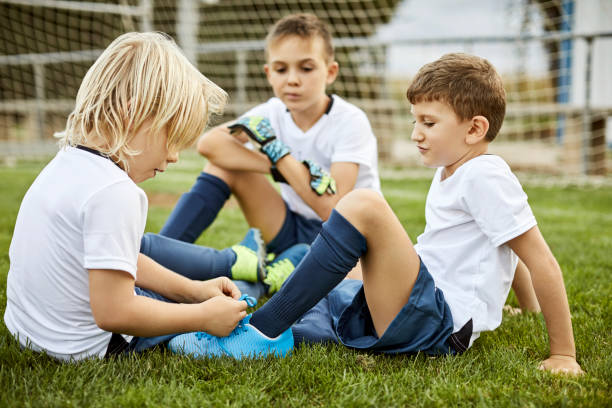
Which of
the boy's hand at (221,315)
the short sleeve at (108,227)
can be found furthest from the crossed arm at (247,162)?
the short sleeve at (108,227)

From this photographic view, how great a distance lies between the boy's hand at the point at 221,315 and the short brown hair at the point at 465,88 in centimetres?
76

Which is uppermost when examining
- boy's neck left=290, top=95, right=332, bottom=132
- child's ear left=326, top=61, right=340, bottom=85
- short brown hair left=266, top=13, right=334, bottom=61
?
short brown hair left=266, top=13, right=334, bottom=61

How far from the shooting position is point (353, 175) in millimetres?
2328

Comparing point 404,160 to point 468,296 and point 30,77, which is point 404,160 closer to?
point 468,296

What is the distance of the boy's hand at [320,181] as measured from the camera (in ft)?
7.22

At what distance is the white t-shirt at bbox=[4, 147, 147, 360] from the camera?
120cm

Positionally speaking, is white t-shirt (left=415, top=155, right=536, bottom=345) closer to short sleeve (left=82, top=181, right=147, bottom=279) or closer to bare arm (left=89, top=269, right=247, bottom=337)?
bare arm (left=89, top=269, right=247, bottom=337)

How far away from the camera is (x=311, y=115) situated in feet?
8.09

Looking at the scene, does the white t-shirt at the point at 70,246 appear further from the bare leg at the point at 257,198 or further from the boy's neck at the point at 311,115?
the boy's neck at the point at 311,115

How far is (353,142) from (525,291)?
36.0 inches

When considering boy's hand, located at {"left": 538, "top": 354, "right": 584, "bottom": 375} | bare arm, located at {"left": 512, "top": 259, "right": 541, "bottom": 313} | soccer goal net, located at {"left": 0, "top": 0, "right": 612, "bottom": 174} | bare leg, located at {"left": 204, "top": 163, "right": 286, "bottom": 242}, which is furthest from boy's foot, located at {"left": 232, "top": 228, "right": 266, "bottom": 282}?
soccer goal net, located at {"left": 0, "top": 0, "right": 612, "bottom": 174}

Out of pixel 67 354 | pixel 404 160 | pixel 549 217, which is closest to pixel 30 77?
pixel 404 160

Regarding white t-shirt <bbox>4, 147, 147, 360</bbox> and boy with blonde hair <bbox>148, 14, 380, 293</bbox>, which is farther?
boy with blonde hair <bbox>148, 14, 380, 293</bbox>

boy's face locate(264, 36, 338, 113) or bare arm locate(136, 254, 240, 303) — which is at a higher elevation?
boy's face locate(264, 36, 338, 113)
